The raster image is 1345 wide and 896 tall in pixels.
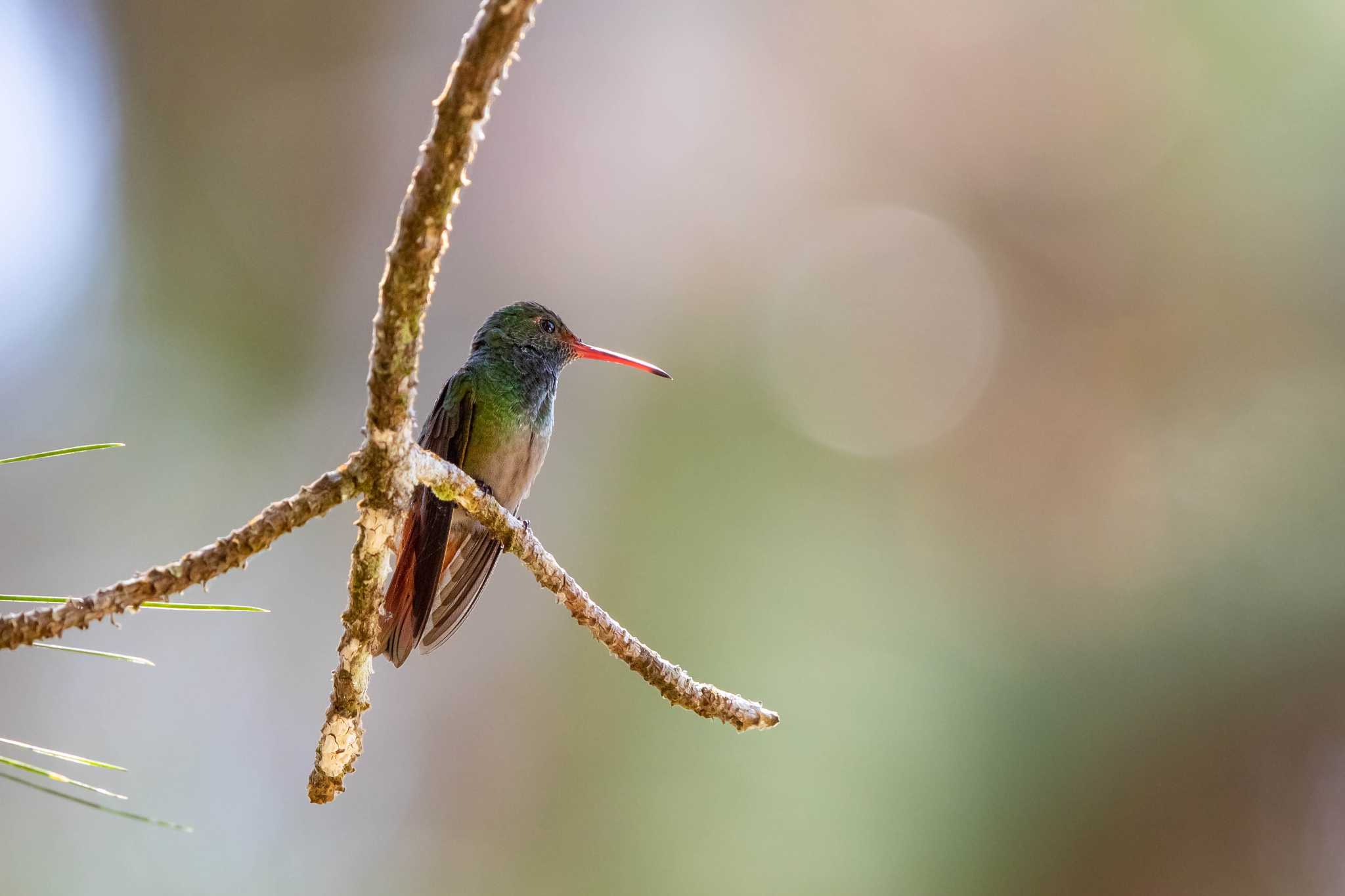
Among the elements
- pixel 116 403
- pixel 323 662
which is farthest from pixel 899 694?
pixel 116 403

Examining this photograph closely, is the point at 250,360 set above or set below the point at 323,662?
above

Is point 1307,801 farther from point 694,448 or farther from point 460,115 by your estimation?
point 460,115

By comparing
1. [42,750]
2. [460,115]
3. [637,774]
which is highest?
[460,115]

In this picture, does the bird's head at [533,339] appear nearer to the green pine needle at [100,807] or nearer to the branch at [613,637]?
the branch at [613,637]

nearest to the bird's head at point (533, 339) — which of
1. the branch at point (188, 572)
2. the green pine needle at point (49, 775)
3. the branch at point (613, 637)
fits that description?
the branch at point (613, 637)

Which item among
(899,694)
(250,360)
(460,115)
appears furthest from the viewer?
(250,360)

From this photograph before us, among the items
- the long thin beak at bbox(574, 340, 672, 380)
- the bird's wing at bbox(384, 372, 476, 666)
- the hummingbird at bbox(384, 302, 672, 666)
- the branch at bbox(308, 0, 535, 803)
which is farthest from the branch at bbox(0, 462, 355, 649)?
the long thin beak at bbox(574, 340, 672, 380)

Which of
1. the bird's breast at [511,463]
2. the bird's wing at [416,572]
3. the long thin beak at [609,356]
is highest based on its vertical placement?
the long thin beak at [609,356]
